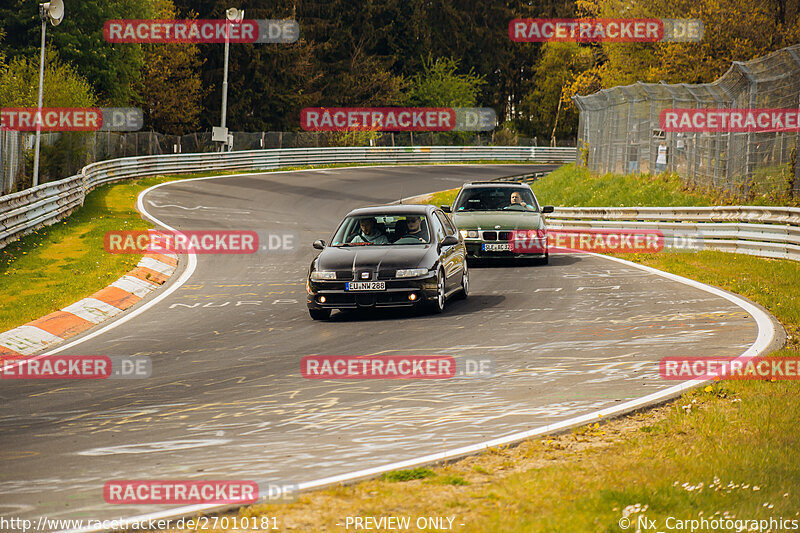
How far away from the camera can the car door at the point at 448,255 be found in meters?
13.4

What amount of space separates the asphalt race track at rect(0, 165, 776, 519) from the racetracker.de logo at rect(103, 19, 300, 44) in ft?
151

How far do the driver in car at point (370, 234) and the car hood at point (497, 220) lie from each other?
16.3 feet

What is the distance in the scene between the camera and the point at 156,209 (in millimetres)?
30438

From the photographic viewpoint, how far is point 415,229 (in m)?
13.8

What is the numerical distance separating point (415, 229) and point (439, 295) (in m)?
1.27

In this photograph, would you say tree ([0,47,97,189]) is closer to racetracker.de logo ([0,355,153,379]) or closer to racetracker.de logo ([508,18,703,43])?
racetracker.de logo ([0,355,153,379])

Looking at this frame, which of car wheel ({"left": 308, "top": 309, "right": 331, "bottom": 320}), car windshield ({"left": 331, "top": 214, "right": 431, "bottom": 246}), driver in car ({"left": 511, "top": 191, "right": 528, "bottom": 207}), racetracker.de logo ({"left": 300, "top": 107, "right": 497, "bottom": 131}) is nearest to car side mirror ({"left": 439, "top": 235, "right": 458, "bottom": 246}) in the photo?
car windshield ({"left": 331, "top": 214, "right": 431, "bottom": 246})

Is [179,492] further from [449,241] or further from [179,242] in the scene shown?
[179,242]

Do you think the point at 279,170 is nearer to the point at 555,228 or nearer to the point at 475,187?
Result: the point at 555,228

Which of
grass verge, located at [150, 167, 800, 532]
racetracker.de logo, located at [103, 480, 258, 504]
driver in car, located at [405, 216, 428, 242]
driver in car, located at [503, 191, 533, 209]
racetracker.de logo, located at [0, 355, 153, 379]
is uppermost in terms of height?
driver in car, located at [503, 191, 533, 209]

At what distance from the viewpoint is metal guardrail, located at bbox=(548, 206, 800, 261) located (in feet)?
57.8

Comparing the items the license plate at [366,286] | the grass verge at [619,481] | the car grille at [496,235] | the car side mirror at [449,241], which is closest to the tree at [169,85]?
the car grille at [496,235]

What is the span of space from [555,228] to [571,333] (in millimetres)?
17305

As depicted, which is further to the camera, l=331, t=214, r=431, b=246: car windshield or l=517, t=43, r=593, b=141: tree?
l=517, t=43, r=593, b=141: tree
